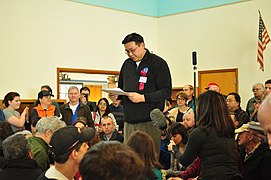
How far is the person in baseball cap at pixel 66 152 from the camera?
2383 millimetres

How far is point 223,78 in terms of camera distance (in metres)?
9.17

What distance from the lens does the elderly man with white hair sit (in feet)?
11.9

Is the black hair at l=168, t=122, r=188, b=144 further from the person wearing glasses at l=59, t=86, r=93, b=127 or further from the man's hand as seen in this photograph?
the person wearing glasses at l=59, t=86, r=93, b=127

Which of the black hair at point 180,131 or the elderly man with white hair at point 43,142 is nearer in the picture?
the elderly man with white hair at point 43,142

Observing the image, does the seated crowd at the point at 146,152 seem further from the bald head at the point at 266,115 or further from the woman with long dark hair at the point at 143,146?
the bald head at the point at 266,115

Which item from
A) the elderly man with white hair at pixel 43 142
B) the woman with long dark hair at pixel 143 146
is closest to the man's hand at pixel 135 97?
the woman with long dark hair at pixel 143 146

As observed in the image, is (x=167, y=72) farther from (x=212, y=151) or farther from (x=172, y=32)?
(x=172, y=32)

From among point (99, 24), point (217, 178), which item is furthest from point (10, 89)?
point (217, 178)

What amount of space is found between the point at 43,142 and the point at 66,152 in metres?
1.51

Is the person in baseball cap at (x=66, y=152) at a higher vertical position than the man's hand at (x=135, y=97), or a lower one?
lower

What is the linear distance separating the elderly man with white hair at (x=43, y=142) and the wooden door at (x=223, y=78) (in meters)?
5.49

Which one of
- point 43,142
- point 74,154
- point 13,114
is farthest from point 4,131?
point 74,154

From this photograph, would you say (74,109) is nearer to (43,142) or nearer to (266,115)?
(43,142)

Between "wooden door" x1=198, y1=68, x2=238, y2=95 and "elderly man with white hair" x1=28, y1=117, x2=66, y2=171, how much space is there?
216 inches
